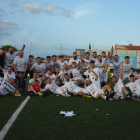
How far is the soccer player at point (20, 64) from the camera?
27.5 feet

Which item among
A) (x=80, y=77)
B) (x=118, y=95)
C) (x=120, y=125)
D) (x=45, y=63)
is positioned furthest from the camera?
(x=45, y=63)

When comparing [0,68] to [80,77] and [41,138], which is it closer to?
[80,77]

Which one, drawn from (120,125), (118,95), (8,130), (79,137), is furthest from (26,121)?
(118,95)

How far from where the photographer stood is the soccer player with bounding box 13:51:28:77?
27.5ft

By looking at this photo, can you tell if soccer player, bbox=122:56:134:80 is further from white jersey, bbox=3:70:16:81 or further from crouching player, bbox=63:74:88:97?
white jersey, bbox=3:70:16:81

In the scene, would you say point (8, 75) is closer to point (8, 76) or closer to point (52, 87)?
point (8, 76)

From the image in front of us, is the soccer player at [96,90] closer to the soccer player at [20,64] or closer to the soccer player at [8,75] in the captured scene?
the soccer player at [20,64]

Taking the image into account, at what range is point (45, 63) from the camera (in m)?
9.61

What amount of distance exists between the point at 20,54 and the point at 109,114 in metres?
5.22

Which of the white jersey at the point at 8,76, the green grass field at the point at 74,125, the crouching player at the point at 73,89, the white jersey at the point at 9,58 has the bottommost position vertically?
the green grass field at the point at 74,125

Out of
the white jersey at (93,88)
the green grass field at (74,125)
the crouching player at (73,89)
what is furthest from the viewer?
the crouching player at (73,89)

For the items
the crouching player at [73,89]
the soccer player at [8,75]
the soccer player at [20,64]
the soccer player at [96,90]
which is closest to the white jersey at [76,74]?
the crouching player at [73,89]

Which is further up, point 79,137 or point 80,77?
point 80,77

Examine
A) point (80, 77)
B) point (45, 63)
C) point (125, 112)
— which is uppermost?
point (45, 63)
